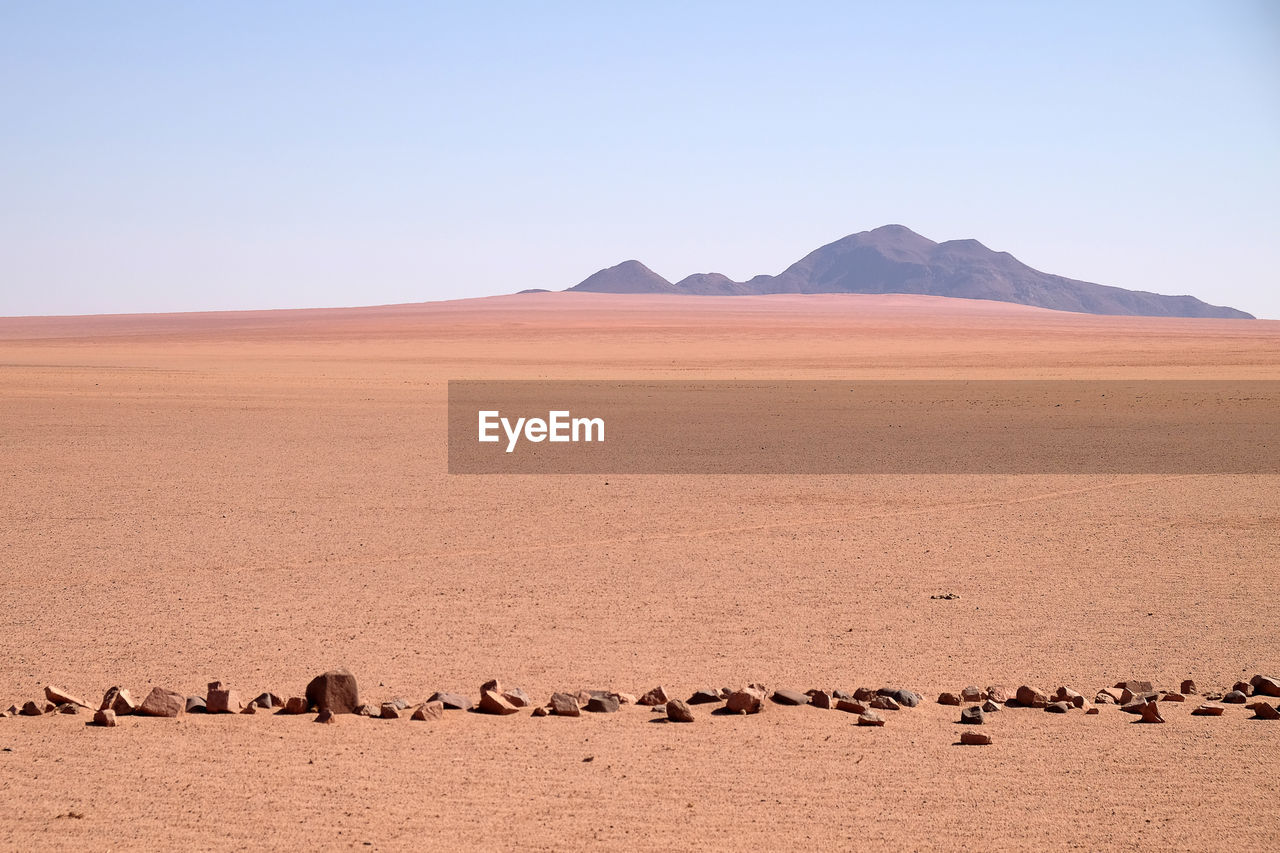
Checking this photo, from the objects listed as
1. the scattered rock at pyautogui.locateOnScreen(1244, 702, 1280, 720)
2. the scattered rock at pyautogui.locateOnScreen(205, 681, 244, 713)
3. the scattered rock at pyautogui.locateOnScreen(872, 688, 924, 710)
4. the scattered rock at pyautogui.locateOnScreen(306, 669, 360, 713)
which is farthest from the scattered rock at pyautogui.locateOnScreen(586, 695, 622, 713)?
the scattered rock at pyautogui.locateOnScreen(1244, 702, 1280, 720)

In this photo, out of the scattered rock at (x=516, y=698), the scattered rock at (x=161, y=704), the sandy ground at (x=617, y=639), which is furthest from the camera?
the scattered rock at (x=516, y=698)

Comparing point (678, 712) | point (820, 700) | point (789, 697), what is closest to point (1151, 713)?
point (820, 700)

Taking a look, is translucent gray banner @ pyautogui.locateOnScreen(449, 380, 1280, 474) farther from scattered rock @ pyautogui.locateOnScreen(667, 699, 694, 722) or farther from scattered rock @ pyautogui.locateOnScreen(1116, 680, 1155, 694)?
scattered rock @ pyautogui.locateOnScreen(667, 699, 694, 722)

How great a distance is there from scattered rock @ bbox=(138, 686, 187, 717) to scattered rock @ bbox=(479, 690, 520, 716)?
1497mm

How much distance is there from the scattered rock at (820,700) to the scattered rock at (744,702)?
0.33 metres

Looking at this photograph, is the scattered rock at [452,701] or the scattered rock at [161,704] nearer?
the scattered rock at [161,704]

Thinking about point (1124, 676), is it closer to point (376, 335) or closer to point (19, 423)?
point (19, 423)

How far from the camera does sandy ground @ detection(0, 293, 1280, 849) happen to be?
202 inches

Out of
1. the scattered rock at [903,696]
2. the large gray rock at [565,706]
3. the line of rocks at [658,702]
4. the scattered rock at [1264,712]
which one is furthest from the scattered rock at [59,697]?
the scattered rock at [1264,712]

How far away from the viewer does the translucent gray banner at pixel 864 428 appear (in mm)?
18750
